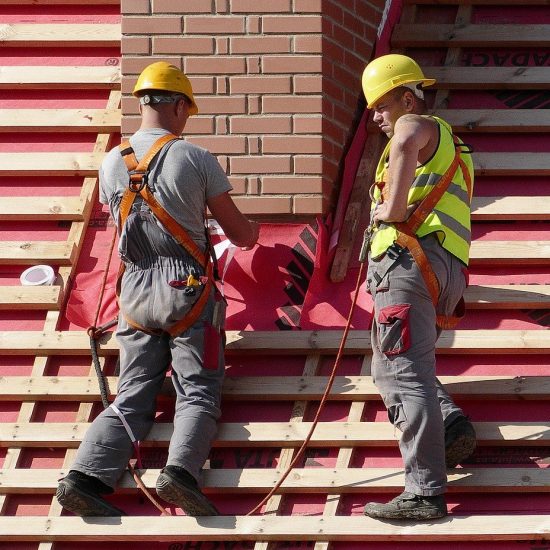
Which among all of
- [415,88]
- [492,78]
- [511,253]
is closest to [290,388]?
[511,253]

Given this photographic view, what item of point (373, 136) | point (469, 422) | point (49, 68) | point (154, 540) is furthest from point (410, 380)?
point (49, 68)

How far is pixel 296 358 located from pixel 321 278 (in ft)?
1.69

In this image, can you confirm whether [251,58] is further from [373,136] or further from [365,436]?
[365,436]

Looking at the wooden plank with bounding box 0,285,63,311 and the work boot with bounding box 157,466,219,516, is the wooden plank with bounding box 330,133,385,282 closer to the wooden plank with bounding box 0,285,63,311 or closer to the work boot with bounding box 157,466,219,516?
the wooden plank with bounding box 0,285,63,311

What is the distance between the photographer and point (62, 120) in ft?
25.7

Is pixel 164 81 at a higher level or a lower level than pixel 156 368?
higher

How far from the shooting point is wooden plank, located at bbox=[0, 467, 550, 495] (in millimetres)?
5973

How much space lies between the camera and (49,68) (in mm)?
8109

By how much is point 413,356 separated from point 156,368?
124 centimetres

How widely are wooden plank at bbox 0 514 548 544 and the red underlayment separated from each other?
8 centimetres

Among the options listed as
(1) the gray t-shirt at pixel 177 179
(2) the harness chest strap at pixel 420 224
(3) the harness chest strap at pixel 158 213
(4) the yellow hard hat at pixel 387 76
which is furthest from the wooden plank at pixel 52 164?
(2) the harness chest strap at pixel 420 224

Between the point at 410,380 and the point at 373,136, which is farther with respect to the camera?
the point at 373,136

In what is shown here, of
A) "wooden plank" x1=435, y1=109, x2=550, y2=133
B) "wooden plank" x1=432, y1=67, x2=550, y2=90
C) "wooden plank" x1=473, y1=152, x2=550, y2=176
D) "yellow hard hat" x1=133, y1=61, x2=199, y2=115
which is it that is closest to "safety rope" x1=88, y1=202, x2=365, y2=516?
"yellow hard hat" x1=133, y1=61, x2=199, y2=115

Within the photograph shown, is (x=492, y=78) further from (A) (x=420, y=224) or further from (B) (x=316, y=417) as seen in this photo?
(B) (x=316, y=417)
